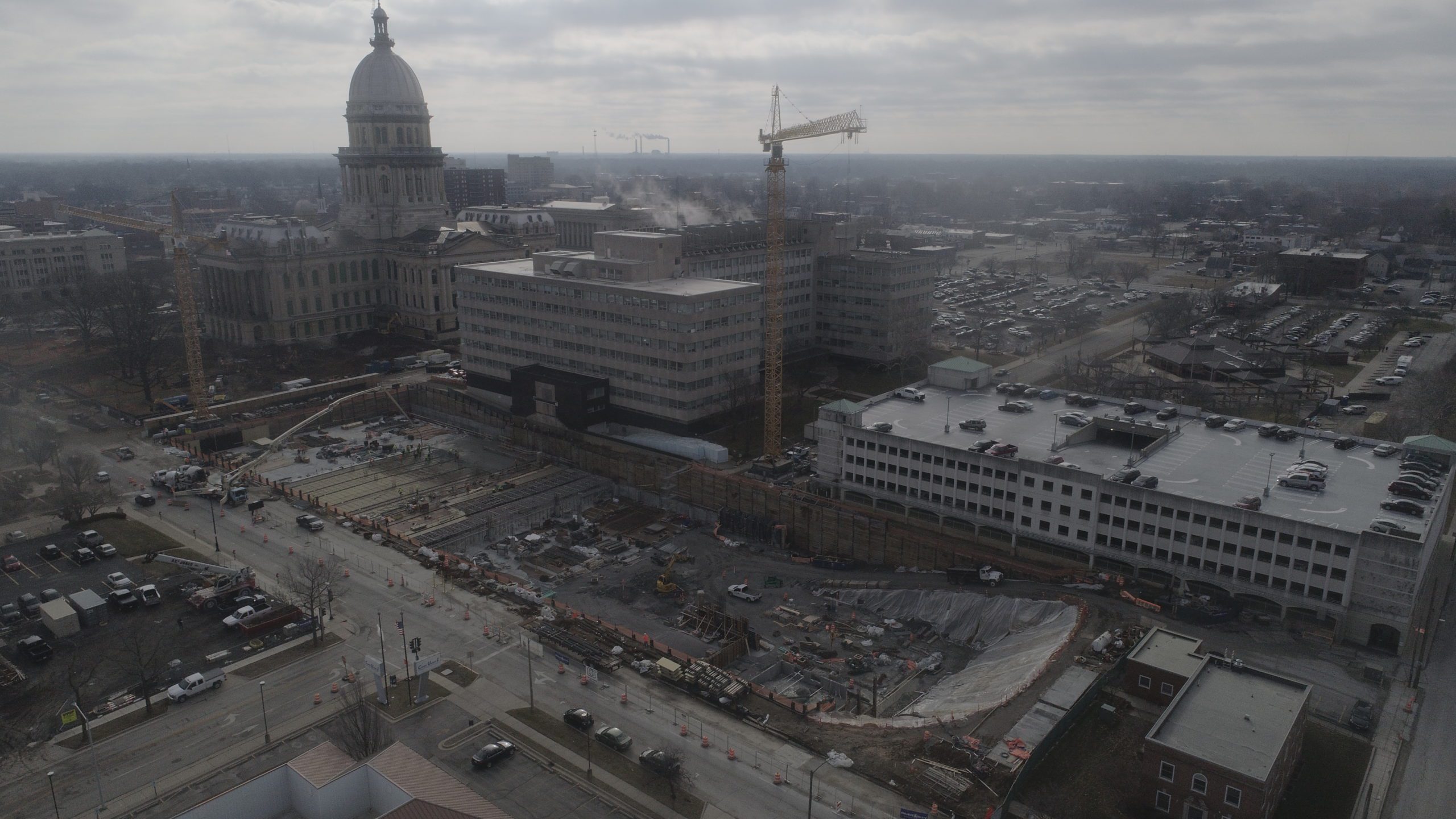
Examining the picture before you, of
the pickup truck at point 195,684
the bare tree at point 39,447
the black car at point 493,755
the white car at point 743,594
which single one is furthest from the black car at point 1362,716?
the bare tree at point 39,447

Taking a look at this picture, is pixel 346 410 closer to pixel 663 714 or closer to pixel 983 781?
pixel 663 714

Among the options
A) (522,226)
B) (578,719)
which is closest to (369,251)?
(522,226)

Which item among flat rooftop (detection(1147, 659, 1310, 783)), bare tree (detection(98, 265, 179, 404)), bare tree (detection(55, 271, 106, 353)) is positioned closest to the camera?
flat rooftop (detection(1147, 659, 1310, 783))

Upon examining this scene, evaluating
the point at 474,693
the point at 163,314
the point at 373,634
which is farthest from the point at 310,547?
the point at 163,314

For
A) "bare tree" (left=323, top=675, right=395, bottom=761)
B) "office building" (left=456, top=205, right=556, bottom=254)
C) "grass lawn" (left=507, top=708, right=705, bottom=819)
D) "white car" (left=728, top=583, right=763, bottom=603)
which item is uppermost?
"office building" (left=456, top=205, right=556, bottom=254)

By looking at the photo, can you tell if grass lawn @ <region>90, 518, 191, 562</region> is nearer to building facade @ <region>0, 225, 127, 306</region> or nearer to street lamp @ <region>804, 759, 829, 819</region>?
street lamp @ <region>804, 759, 829, 819</region>

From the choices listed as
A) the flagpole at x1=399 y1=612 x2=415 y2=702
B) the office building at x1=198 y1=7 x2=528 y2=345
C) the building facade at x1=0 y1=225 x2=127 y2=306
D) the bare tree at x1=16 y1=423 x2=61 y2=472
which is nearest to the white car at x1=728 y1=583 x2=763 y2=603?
the flagpole at x1=399 y1=612 x2=415 y2=702
